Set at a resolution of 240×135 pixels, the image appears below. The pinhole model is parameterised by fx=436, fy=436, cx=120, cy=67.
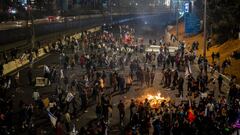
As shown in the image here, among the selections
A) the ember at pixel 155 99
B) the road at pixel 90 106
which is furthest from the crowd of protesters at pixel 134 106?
the ember at pixel 155 99

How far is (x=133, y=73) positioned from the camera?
3759 cm

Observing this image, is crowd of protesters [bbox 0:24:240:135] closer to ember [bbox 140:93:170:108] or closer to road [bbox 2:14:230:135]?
road [bbox 2:14:230:135]

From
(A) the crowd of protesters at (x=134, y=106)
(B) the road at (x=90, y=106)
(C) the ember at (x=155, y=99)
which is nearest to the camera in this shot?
(A) the crowd of protesters at (x=134, y=106)

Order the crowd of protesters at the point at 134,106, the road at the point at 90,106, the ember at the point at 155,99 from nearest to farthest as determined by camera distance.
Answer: the crowd of protesters at the point at 134,106, the road at the point at 90,106, the ember at the point at 155,99

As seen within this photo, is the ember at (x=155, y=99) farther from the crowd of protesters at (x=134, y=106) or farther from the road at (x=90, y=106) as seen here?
the crowd of protesters at (x=134, y=106)

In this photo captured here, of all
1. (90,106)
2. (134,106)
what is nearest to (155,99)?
(90,106)

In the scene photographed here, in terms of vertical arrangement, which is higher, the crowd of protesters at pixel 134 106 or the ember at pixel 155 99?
the crowd of protesters at pixel 134 106

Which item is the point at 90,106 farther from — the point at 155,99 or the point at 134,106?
the point at 134,106

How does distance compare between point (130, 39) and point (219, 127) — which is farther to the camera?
point (130, 39)

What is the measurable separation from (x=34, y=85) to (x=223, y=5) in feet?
101

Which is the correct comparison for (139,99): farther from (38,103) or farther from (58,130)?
(58,130)

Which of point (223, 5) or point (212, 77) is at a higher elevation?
point (223, 5)

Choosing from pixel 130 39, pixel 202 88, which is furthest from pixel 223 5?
pixel 202 88

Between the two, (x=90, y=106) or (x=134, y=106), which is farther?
(x=90, y=106)
